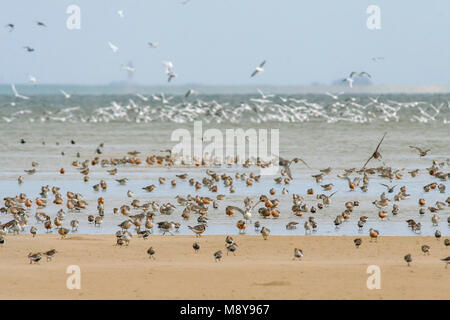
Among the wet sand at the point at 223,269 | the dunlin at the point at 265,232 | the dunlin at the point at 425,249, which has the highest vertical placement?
the dunlin at the point at 265,232

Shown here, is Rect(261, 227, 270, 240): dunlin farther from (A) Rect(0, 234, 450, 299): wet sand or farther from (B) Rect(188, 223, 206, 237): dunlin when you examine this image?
(B) Rect(188, 223, 206, 237): dunlin

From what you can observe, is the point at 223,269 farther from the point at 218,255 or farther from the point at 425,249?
the point at 425,249

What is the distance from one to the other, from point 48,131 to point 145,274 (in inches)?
2228

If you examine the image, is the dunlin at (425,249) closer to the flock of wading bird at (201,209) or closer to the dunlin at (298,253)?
the flock of wading bird at (201,209)

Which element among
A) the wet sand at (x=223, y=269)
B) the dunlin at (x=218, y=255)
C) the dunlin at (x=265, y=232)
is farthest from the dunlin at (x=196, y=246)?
the dunlin at (x=265, y=232)

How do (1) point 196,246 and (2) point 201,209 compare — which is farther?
(2) point 201,209

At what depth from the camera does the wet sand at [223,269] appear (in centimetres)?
1662


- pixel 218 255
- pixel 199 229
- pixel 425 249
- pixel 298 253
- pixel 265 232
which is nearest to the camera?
pixel 218 255

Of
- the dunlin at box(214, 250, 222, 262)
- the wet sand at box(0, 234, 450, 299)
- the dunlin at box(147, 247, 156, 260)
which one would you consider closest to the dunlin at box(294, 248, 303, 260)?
the wet sand at box(0, 234, 450, 299)

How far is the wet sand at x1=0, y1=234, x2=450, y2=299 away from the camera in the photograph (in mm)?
16625

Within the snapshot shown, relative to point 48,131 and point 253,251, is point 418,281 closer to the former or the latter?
point 253,251

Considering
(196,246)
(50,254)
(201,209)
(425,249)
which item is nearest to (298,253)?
(196,246)

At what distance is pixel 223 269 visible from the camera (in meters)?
18.7
